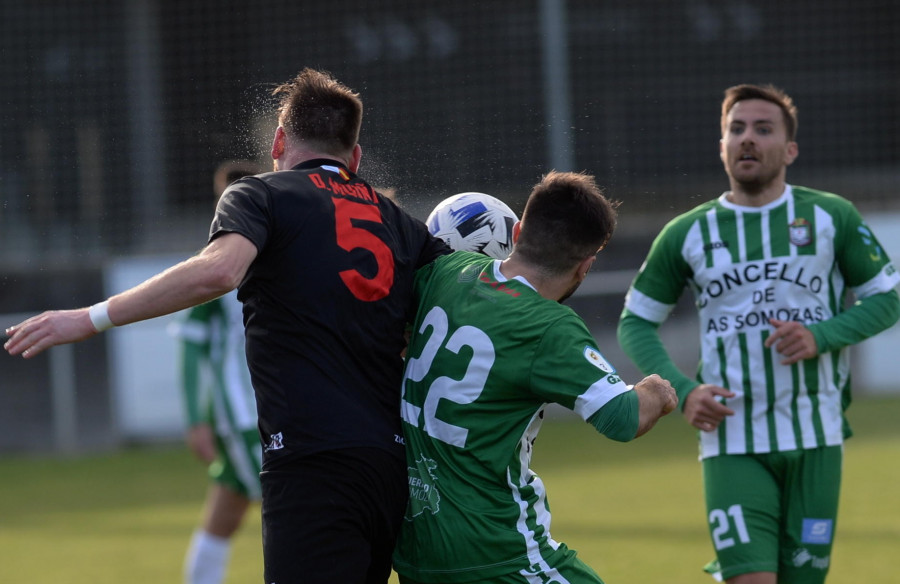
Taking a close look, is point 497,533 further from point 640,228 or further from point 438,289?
point 640,228

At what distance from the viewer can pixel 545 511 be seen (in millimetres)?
3221

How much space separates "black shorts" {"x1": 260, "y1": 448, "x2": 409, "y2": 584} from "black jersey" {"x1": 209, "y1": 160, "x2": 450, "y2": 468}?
46 millimetres

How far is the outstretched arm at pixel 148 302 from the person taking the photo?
2812 mm

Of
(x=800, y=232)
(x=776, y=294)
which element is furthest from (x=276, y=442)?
(x=800, y=232)

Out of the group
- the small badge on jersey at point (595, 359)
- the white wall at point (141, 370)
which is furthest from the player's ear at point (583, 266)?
the white wall at point (141, 370)

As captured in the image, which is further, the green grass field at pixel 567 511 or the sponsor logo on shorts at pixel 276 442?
the green grass field at pixel 567 511

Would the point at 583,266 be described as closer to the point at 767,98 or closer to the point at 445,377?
the point at 445,377

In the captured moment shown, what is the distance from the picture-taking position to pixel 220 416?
20.2ft

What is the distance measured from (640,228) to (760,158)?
9.57 m

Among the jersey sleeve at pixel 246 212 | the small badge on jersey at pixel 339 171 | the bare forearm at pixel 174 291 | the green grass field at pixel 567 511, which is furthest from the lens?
the green grass field at pixel 567 511

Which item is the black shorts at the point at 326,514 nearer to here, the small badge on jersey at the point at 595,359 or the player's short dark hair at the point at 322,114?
the small badge on jersey at the point at 595,359

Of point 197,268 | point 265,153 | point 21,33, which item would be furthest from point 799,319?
point 21,33

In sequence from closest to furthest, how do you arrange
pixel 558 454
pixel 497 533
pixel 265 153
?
pixel 497 533
pixel 265 153
pixel 558 454

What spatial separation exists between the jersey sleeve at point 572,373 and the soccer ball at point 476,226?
78 cm
